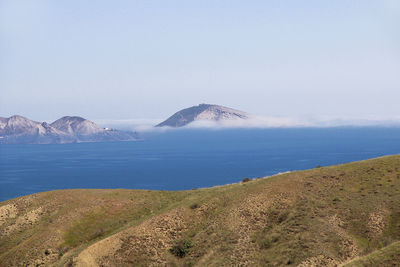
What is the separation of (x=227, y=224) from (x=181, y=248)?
7.22m

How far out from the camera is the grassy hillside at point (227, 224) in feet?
138

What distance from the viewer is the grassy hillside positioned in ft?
138

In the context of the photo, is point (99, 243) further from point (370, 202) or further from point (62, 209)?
point (370, 202)

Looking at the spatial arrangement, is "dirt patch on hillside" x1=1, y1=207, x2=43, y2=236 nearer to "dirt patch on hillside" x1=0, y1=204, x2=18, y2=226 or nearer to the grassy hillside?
the grassy hillside

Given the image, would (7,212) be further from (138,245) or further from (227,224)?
(227,224)

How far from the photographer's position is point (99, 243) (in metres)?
48.4

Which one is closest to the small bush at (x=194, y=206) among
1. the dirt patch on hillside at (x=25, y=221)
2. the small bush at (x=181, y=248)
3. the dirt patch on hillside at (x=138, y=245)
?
the dirt patch on hillside at (x=138, y=245)

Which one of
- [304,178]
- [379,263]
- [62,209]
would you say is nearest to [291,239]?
[379,263]

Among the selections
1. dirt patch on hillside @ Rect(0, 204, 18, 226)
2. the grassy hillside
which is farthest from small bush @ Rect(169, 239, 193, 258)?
dirt patch on hillside @ Rect(0, 204, 18, 226)

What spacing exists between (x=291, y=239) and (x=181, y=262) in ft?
43.9

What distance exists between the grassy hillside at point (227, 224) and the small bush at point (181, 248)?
142 mm

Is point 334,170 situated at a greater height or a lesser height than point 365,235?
greater

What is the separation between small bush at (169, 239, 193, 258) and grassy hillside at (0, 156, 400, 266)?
0.14m

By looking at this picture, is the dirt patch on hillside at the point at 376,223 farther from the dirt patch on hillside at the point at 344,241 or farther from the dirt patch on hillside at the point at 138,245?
the dirt patch on hillside at the point at 138,245
